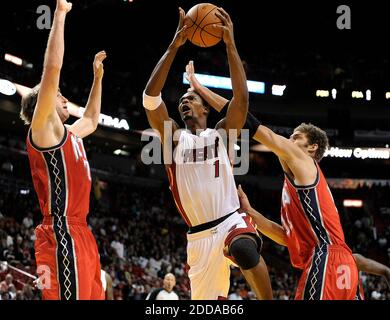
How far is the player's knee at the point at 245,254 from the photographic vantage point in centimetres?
401

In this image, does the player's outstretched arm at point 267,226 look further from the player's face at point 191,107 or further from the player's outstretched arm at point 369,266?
the player's face at point 191,107

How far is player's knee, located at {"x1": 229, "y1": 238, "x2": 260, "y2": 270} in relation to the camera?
4012 mm

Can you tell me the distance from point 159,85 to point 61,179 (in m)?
0.95

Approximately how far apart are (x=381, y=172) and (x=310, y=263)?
87.1 feet

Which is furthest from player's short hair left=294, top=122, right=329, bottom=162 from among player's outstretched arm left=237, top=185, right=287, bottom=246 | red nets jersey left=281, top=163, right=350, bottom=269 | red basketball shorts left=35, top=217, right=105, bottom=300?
red basketball shorts left=35, top=217, right=105, bottom=300

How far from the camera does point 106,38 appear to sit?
2320cm

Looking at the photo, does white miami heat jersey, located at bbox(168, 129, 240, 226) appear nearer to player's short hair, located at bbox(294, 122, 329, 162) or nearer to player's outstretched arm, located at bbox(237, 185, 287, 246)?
player's outstretched arm, located at bbox(237, 185, 287, 246)

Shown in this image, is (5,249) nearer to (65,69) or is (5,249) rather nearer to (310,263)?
(65,69)

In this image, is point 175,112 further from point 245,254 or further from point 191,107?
point 245,254

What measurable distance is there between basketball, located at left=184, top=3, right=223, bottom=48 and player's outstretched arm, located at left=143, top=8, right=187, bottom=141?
20cm

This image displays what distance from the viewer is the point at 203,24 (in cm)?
469

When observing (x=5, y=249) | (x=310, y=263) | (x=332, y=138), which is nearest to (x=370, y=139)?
(x=332, y=138)

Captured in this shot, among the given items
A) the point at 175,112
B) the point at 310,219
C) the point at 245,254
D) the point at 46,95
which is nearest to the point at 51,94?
the point at 46,95

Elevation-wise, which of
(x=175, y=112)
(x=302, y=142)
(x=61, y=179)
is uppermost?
(x=175, y=112)
